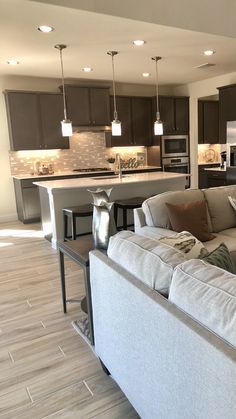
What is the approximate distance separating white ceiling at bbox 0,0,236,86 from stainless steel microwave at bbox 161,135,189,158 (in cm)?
146

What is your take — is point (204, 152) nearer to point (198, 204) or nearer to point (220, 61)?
point (220, 61)

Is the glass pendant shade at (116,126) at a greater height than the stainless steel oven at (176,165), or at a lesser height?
→ greater

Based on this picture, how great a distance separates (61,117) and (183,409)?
5.91 metres

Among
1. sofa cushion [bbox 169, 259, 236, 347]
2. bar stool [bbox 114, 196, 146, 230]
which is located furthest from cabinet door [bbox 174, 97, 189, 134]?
sofa cushion [bbox 169, 259, 236, 347]

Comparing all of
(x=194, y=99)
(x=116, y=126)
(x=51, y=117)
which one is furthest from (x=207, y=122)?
(x=116, y=126)

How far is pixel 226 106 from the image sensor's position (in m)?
6.31

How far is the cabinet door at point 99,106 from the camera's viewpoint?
21.5 ft

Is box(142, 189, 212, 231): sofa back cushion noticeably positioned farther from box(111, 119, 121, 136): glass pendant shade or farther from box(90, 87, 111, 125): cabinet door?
box(90, 87, 111, 125): cabinet door

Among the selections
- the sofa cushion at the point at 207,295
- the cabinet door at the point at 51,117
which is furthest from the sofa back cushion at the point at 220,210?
the cabinet door at the point at 51,117

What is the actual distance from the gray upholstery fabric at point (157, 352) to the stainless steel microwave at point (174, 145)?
5865 millimetres

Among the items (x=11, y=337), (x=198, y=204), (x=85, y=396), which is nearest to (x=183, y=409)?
(x=85, y=396)

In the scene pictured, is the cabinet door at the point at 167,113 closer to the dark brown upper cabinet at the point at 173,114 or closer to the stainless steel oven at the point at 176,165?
the dark brown upper cabinet at the point at 173,114

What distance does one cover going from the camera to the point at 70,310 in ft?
8.96

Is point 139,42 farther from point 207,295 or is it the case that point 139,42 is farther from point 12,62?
point 207,295
